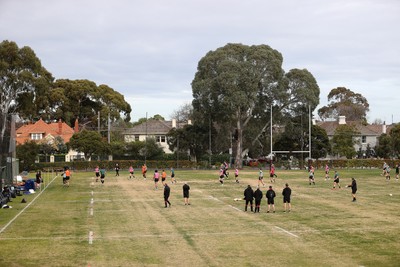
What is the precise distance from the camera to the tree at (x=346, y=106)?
6275 inches

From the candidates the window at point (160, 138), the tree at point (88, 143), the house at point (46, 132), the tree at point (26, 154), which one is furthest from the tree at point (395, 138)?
the tree at point (26, 154)

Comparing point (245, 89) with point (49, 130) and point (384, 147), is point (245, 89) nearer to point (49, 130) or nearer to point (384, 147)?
point (384, 147)

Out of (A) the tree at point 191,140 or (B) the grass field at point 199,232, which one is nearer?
(B) the grass field at point 199,232

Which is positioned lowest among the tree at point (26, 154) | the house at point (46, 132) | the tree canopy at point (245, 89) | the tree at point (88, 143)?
the tree at point (26, 154)

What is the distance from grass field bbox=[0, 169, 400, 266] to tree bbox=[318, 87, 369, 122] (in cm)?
12117

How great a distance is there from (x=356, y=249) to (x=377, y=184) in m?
35.0

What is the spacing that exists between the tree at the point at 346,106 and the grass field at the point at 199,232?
398 ft

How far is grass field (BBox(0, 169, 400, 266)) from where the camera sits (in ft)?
64.6

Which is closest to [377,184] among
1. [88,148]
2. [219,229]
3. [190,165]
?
[219,229]

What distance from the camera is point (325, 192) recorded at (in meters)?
45.5

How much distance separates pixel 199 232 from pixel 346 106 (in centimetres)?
14107

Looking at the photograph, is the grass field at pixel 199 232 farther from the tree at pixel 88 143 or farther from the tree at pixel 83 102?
the tree at pixel 83 102

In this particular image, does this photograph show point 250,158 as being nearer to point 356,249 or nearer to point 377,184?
point 377,184

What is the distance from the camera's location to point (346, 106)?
16012 cm
